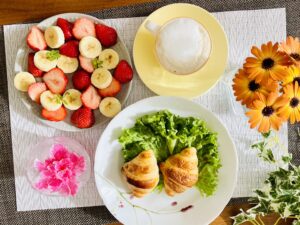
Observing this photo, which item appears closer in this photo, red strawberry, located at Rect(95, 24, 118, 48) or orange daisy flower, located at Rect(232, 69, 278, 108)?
orange daisy flower, located at Rect(232, 69, 278, 108)

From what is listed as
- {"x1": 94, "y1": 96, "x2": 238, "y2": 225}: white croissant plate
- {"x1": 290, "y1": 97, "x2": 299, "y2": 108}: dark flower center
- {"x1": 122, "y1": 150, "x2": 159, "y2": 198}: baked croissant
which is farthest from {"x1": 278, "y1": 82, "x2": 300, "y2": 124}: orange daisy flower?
{"x1": 122, "y1": 150, "x2": 159, "y2": 198}: baked croissant

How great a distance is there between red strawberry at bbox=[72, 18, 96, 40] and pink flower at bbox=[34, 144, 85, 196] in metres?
0.26

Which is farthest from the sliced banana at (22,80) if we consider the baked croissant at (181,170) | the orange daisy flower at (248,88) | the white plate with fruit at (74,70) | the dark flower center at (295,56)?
the dark flower center at (295,56)

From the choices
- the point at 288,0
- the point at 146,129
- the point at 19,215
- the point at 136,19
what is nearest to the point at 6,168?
the point at 19,215

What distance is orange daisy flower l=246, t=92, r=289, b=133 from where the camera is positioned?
92 centimetres

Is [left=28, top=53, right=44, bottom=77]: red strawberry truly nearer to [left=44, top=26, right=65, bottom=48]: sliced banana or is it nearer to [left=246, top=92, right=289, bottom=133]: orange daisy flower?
[left=44, top=26, right=65, bottom=48]: sliced banana

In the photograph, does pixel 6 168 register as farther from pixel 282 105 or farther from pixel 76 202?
pixel 282 105

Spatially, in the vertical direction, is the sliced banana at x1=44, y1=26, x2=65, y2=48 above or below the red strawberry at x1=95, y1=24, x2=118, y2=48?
below

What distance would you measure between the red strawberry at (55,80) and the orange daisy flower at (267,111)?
437 mm

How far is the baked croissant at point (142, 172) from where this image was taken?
1.08 m

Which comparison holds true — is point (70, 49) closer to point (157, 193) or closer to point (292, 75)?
point (157, 193)

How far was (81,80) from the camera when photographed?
113 cm

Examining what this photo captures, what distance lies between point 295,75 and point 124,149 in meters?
0.42

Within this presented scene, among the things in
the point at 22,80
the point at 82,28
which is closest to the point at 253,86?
the point at 82,28
